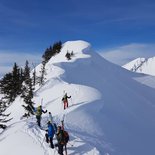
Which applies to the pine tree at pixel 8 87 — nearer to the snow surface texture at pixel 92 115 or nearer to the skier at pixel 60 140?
the snow surface texture at pixel 92 115

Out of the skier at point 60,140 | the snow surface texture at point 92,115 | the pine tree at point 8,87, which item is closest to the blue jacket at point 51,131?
the snow surface texture at point 92,115

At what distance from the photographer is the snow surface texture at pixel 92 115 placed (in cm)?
2336

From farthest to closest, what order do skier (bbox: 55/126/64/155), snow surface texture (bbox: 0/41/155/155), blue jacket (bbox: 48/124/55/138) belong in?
snow surface texture (bbox: 0/41/155/155) → blue jacket (bbox: 48/124/55/138) → skier (bbox: 55/126/64/155)

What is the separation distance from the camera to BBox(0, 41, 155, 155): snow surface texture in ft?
76.6

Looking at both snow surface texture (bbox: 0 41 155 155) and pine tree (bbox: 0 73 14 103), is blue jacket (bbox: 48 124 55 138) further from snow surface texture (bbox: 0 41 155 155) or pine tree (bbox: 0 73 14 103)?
pine tree (bbox: 0 73 14 103)

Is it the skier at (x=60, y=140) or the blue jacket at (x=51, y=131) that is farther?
the blue jacket at (x=51, y=131)

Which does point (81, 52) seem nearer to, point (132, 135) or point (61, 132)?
point (132, 135)

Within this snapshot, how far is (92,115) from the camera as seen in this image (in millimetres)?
34031

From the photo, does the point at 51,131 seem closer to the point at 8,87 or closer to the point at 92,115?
the point at 92,115

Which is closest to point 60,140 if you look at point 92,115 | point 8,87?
point 92,115

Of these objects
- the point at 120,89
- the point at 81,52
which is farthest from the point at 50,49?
the point at 120,89

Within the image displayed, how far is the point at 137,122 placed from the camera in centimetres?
4225

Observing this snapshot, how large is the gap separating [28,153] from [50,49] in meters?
86.7

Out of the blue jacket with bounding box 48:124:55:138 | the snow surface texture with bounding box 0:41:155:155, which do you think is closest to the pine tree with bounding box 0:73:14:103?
the snow surface texture with bounding box 0:41:155:155
